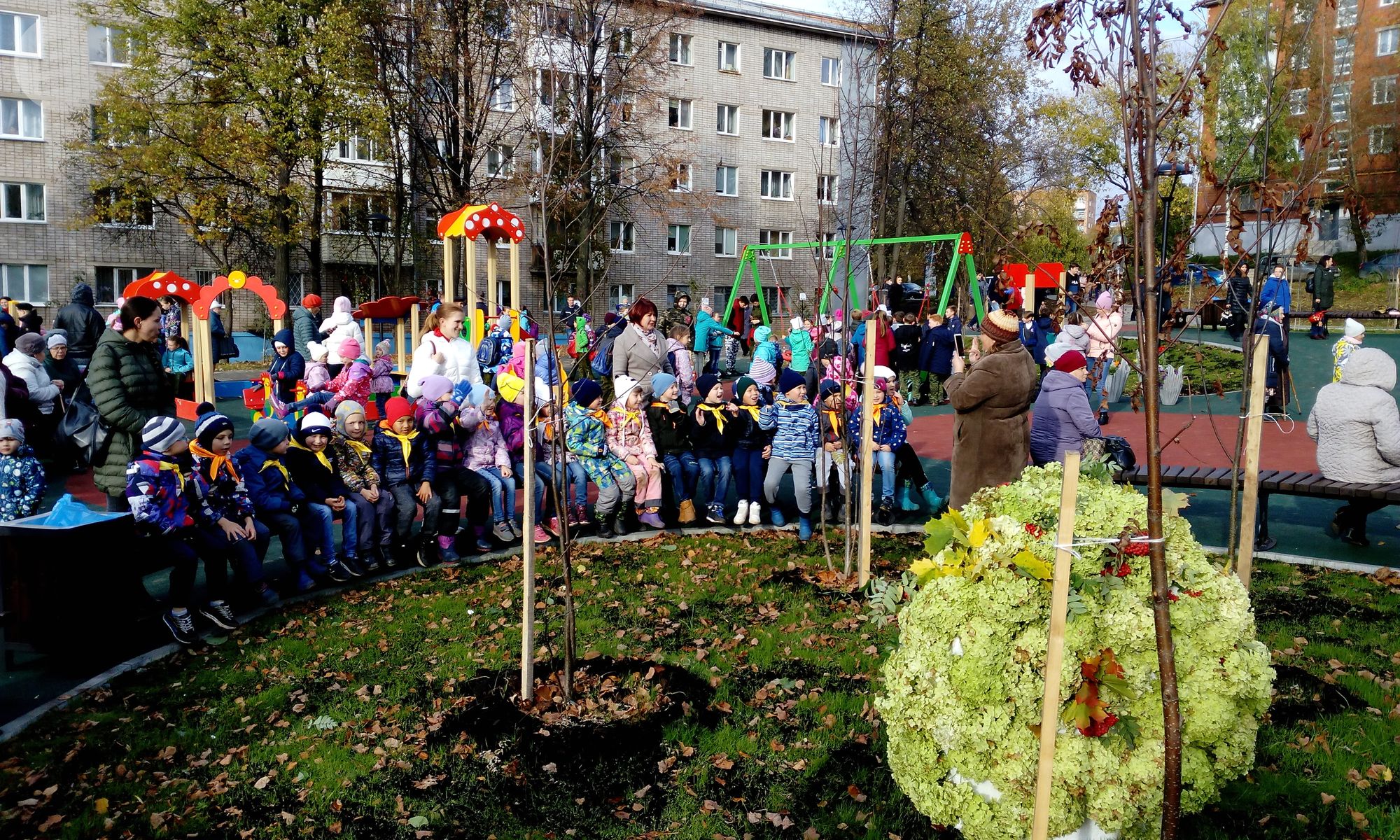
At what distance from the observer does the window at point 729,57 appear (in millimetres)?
45438

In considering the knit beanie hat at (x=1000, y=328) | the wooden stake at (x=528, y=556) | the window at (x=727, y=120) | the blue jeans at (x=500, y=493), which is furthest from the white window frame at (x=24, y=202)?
the knit beanie hat at (x=1000, y=328)

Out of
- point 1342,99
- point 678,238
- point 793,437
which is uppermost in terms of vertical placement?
point 678,238

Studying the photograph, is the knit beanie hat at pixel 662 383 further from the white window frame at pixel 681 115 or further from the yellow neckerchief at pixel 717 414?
the white window frame at pixel 681 115

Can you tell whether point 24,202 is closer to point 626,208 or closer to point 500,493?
point 626,208

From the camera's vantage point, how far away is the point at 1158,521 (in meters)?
3.15

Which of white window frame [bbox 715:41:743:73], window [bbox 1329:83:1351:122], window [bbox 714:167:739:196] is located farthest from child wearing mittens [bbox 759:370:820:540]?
white window frame [bbox 715:41:743:73]

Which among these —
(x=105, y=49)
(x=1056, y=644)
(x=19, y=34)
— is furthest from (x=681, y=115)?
(x=1056, y=644)

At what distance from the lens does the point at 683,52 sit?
1752 inches

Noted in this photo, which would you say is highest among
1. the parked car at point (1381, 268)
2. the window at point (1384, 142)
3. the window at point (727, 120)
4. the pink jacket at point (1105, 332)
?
the window at point (727, 120)

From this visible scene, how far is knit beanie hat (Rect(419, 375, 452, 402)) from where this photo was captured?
860cm

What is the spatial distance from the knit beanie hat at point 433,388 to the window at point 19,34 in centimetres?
3586

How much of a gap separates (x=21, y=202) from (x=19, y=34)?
18.6 ft

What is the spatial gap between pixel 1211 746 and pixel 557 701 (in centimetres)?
316

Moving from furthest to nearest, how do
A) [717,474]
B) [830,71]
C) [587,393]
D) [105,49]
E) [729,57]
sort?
[830,71] → [729,57] → [105,49] → [717,474] → [587,393]
